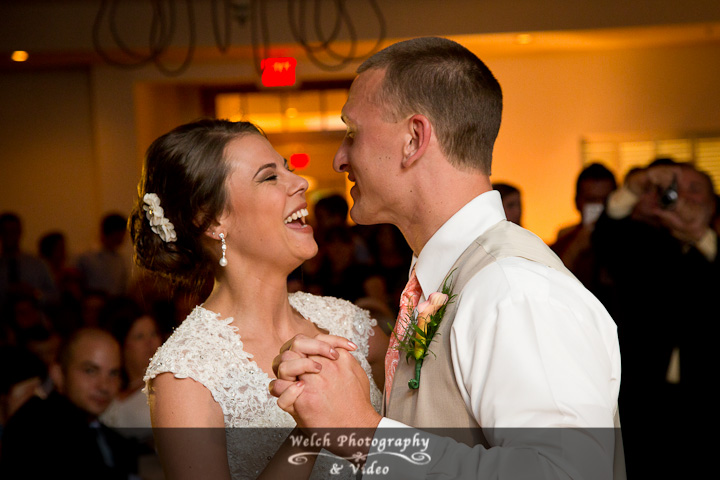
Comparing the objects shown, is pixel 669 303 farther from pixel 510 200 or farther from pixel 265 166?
pixel 265 166

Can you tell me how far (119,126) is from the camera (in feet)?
24.5

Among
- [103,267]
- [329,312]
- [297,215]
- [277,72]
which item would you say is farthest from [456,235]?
[103,267]

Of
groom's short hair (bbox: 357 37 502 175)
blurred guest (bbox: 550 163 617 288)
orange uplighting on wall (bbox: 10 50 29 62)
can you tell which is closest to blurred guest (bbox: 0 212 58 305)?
orange uplighting on wall (bbox: 10 50 29 62)

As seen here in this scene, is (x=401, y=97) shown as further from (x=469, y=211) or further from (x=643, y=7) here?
(x=643, y=7)

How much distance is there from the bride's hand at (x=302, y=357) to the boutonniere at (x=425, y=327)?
115mm

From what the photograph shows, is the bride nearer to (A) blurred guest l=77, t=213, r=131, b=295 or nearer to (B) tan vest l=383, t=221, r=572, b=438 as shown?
(B) tan vest l=383, t=221, r=572, b=438

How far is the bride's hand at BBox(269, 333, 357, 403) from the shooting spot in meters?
1.25

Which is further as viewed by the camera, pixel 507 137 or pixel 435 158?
pixel 507 137

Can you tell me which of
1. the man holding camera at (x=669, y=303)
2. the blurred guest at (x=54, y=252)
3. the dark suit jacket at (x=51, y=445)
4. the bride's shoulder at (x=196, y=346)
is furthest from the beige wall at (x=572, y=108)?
the bride's shoulder at (x=196, y=346)

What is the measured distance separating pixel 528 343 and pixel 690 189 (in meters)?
2.07

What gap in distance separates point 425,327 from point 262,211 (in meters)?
0.73

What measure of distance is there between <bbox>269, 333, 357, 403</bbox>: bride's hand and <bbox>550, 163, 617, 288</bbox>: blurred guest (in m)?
2.51

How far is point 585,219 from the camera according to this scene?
4098mm

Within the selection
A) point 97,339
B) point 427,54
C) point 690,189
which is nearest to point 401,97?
point 427,54
